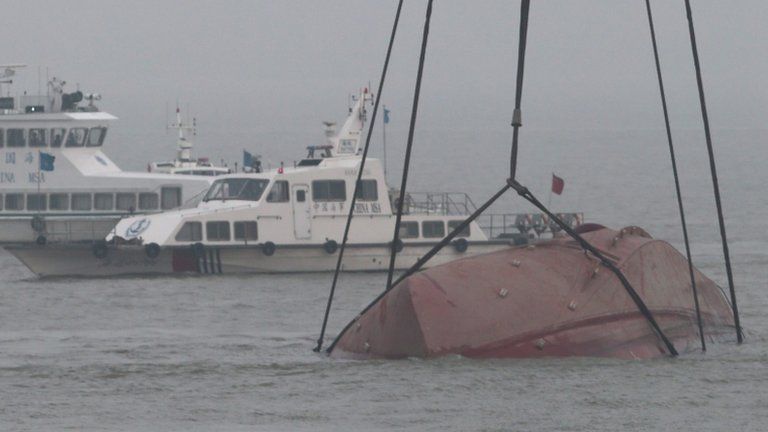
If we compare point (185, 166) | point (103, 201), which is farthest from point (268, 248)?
point (185, 166)

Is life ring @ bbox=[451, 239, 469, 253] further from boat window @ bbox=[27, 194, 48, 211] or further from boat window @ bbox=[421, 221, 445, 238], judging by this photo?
boat window @ bbox=[27, 194, 48, 211]

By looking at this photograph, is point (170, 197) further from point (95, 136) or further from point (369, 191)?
point (369, 191)

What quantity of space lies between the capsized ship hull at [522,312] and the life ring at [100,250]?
61.3ft

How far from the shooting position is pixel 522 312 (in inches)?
1182

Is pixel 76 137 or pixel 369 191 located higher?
pixel 76 137

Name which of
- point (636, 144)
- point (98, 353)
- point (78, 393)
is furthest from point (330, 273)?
point (636, 144)

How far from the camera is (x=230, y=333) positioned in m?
37.1

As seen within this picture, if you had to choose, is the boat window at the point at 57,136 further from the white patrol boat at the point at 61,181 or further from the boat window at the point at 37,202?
the boat window at the point at 37,202

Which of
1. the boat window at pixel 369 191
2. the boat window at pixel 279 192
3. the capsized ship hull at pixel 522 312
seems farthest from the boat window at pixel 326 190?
the capsized ship hull at pixel 522 312

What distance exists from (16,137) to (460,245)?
15.7 metres

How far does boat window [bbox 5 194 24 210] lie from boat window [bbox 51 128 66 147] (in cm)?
186

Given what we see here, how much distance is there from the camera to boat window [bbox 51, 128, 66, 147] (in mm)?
59750

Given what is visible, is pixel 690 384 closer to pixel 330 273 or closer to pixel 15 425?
pixel 15 425

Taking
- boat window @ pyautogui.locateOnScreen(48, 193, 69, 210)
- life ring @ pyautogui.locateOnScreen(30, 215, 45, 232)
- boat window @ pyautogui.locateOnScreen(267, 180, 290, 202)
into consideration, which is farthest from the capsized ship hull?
boat window @ pyautogui.locateOnScreen(48, 193, 69, 210)
